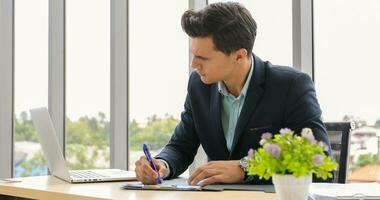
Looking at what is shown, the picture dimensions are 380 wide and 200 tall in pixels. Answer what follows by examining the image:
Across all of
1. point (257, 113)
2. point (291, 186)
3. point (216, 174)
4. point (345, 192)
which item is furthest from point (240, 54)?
point (291, 186)

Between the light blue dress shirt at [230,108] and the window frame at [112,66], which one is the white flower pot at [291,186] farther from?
the window frame at [112,66]

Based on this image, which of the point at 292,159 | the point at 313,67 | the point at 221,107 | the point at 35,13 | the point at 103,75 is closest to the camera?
the point at 292,159

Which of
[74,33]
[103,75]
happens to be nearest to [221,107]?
[103,75]

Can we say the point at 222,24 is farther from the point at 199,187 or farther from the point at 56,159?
the point at 56,159

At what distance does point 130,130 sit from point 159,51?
0.56m

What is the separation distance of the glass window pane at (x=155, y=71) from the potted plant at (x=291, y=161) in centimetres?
235

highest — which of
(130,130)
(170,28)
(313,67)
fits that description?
(170,28)

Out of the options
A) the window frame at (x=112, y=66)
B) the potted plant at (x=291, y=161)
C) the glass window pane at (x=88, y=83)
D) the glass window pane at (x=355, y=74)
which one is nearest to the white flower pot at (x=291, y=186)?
the potted plant at (x=291, y=161)

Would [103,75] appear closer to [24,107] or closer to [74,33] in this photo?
[74,33]

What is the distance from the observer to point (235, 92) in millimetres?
2504

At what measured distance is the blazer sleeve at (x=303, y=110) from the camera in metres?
2.21

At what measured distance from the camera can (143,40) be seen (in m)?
4.01

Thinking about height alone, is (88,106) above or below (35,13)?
below

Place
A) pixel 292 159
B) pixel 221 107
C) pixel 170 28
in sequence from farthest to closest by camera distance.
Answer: pixel 170 28 < pixel 221 107 < pixel 292 159
